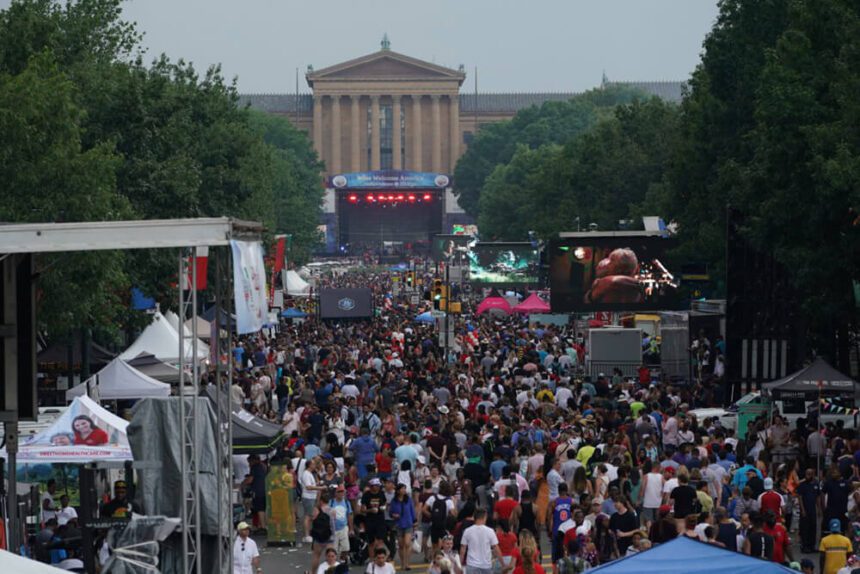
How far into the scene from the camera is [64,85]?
31375mm

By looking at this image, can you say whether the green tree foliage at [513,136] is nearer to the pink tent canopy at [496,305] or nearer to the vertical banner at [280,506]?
the pink tent canopy at [496,305]

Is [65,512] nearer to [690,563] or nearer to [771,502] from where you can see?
[771,502]

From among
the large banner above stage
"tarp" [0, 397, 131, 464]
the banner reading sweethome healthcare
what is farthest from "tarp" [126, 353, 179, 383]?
the large banner above stage

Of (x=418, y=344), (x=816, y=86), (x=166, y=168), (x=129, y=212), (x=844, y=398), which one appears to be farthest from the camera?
(x=418, y=344)

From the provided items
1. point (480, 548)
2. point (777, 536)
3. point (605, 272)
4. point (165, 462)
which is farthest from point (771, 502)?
point (605, 272)

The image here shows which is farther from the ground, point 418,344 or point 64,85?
point 64,85

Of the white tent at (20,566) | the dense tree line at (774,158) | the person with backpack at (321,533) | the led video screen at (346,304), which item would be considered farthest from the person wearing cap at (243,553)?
the led video screen at (346,304)

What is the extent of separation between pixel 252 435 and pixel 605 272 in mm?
25685

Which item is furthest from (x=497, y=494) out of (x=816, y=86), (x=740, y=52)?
(x=740, y=52)

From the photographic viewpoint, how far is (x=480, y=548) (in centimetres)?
1859

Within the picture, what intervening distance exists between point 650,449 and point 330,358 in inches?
759

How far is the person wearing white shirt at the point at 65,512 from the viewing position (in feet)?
69.0

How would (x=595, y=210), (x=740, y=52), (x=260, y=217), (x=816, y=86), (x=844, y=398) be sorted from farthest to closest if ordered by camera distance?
(x=595, y=210) → (x=260, y=217) → (x=740, y=52) → (x=816, y=86) → (x=844, y=398)

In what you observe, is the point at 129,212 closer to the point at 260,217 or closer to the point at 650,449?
the point at 650,449
